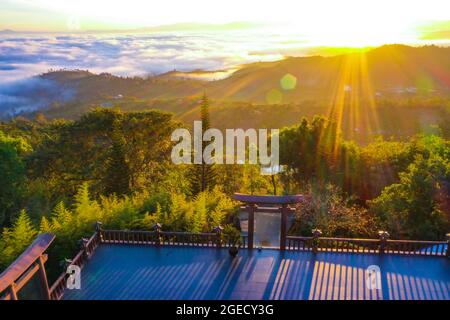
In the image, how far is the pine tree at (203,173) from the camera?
16.0 metres

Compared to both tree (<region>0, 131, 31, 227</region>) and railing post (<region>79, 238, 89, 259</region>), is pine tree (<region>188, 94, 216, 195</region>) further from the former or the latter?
railing post (<region>79, 238, 89, 259</region>)

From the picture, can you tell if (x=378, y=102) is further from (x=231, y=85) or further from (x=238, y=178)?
(x=231, y=85)

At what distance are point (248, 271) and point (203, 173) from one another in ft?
27.2

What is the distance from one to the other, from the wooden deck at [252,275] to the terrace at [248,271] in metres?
0.02

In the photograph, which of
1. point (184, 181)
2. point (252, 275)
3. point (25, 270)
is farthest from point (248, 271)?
point (184, 181)

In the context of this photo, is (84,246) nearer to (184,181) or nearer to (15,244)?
(15,244)

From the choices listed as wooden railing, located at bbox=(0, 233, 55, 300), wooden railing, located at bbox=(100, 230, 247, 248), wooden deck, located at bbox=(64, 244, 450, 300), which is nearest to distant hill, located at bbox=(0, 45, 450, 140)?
wooden deck, located at bbox=(64, 244, 450, 300)

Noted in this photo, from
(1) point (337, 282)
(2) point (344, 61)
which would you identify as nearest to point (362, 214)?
(1) point (337, 282)

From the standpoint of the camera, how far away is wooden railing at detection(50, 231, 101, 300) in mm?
6965

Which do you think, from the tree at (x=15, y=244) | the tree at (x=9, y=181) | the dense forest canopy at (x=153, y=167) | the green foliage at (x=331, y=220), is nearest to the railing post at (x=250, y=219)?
the green foliage at (x=331, y=220)

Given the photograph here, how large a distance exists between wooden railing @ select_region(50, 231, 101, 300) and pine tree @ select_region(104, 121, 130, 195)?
23.2 ft

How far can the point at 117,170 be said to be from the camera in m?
15.9
